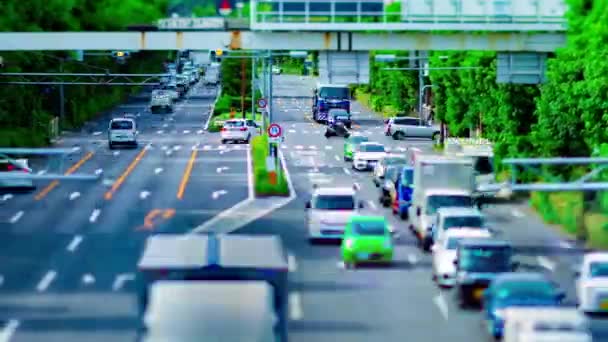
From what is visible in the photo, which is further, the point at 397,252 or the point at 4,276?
the point at 397,252

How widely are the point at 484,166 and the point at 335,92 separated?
44.6 metres

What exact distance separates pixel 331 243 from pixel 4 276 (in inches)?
482

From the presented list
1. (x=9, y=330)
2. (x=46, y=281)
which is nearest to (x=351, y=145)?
(x=46, y=281)

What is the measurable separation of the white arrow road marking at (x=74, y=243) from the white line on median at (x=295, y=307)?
11.7m

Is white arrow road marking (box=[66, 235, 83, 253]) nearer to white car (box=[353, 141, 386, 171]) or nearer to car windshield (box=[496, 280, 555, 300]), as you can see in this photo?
car windshield (box=[496, 280, 555, 300])

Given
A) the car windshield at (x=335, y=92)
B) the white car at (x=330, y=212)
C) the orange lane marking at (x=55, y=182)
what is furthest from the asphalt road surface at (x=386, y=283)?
the car windshield at (x=335, y=92)

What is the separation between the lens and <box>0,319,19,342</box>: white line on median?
3225 centimetres

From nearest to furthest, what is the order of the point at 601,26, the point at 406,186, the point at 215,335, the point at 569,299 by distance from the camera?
the point at 215,335 → the point at 569,299 → the point at 406,186 → the point at 601,26

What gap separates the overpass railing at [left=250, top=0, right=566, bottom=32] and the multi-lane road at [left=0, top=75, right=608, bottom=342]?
7.43 metres

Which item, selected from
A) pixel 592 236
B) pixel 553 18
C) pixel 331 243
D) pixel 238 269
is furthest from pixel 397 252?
pixel 238 269

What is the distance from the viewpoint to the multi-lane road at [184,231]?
34.1 m

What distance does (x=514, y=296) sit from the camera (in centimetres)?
3219

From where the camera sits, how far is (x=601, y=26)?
205ft

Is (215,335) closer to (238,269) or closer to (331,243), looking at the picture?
(238,269)
